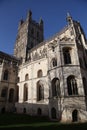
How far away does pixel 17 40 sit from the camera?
219ft

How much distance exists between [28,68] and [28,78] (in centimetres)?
280

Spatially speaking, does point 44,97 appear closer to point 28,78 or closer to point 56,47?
point 28,78

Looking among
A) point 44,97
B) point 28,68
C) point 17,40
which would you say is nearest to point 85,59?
point 44,97

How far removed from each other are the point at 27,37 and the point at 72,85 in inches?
1737

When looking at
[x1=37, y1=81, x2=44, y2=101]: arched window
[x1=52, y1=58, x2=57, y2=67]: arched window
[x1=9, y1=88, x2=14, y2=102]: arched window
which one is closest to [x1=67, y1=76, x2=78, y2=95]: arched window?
[x1=52, y1=58, x2=57, y2=67]: arched window

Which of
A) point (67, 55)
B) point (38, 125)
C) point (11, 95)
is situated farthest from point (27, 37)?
point (38, 125)

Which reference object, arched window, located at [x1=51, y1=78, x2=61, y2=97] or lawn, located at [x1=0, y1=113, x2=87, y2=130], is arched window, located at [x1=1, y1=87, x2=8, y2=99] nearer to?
lawn, located at [x1=0, y1=113, x2=87, y2=130]

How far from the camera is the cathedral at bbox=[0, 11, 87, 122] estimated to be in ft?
62.8

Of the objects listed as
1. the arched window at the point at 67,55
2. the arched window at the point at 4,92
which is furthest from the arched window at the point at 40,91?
the arched window at the point at 4,92

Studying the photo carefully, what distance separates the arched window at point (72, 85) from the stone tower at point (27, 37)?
109 ft

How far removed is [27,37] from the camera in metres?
59.1

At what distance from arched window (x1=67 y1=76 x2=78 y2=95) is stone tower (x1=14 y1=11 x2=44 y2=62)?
3332 centimetres

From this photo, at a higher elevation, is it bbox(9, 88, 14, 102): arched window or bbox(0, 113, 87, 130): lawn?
bbox(9, 88, 14, 102): arched window

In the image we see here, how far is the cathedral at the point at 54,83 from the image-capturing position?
62.8 feet
